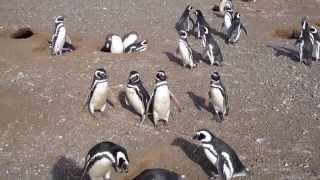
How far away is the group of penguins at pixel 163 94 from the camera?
6.73 metres

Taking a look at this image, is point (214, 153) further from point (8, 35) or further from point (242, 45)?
point (8, 35)

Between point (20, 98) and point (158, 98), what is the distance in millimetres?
2221

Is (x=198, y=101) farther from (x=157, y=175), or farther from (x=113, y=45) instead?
(x=157, y=175)

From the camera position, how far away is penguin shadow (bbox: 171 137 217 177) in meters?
7.67

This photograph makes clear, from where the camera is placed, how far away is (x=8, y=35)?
1204 cm

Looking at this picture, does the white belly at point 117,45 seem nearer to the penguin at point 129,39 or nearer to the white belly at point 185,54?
the penguin at point 129,39

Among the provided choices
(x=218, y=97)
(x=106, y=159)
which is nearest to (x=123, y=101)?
(x=218, y=97)

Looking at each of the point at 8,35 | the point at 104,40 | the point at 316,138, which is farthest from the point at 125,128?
the point at 8,35

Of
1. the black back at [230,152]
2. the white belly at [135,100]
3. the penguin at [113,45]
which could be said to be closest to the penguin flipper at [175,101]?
the white belly at [135,100]

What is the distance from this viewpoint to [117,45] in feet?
36.7

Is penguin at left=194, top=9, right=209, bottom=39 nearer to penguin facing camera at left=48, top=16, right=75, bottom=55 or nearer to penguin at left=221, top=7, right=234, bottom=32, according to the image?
penguin at left=221, top=7, right=234, bottom=32

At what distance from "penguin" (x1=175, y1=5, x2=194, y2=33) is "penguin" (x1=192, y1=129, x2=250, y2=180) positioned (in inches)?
194

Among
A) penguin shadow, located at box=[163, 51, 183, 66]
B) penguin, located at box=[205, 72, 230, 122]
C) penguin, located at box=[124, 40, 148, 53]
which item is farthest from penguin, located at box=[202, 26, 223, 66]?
penguin, located at box=[205, 72, 230, 122]

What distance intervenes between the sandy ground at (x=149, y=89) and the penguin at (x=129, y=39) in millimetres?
386
